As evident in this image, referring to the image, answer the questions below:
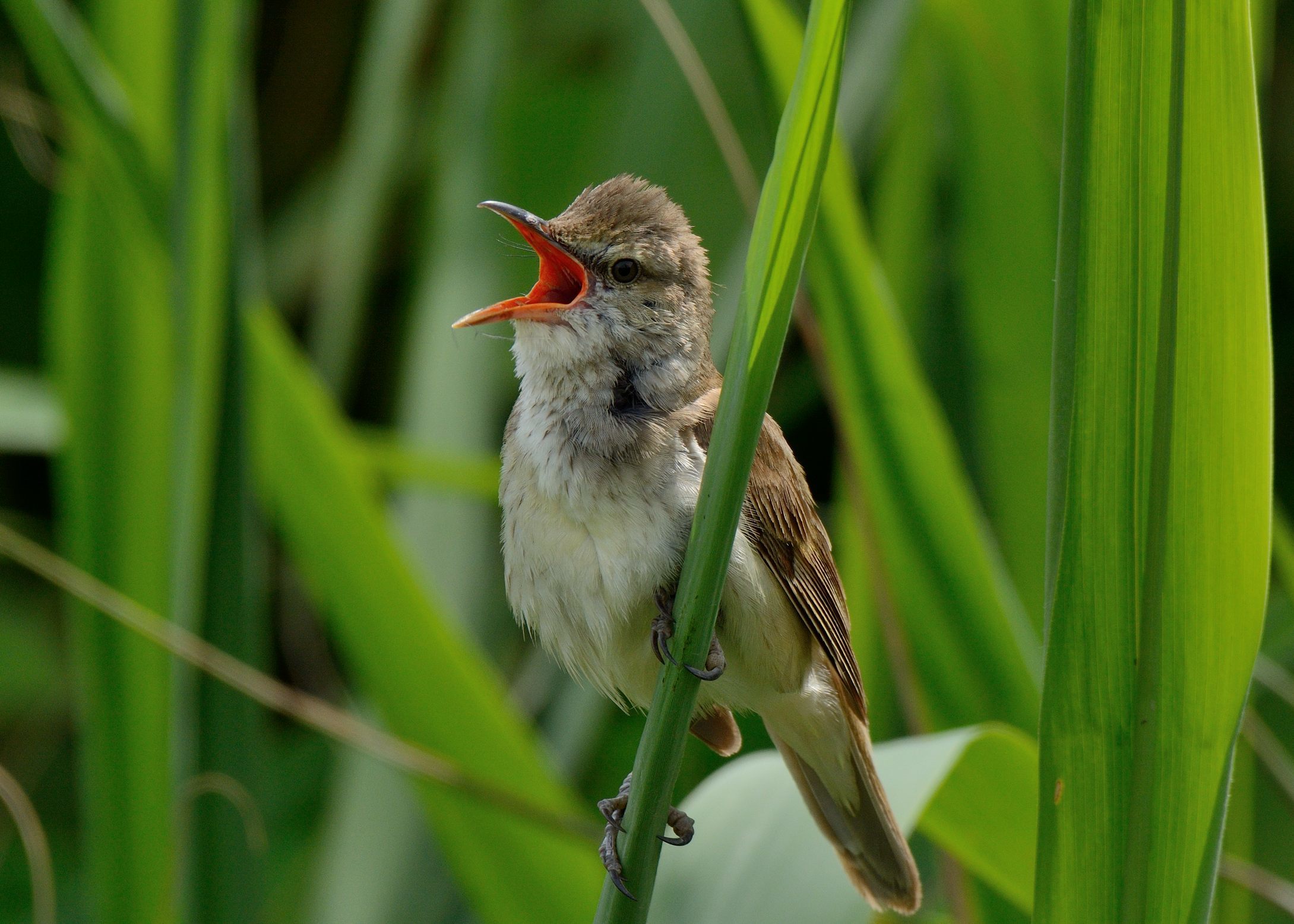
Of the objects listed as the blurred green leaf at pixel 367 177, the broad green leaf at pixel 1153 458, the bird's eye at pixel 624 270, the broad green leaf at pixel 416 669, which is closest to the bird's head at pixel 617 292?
the bird's eye at pixel 624 270

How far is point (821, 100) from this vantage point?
0.94 meters

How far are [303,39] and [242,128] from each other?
1363 mm

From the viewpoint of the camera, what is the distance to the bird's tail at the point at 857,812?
1.72 meters

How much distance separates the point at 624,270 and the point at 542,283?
16 cm

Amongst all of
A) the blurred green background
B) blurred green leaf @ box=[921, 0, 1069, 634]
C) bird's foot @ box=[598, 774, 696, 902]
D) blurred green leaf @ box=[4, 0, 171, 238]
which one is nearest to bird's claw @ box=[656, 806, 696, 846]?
bird's foot @ box=[598, 774, 696, 902]

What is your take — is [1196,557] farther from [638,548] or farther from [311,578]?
[311,578]

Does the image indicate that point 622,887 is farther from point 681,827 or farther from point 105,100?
point 105,100

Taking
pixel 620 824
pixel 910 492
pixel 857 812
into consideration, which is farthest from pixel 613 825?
pixel 910 492

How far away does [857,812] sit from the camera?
180 cm

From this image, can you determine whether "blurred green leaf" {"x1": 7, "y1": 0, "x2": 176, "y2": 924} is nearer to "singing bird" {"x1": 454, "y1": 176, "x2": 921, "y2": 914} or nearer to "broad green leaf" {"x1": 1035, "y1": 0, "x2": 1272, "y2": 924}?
"singing bird" {"x1": 454, "y1": 176, "x2": 921, "y2": 914}

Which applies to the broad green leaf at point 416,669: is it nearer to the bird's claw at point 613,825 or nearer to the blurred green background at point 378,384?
the blurred green background at point 378,384

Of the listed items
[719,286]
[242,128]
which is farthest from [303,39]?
[719,286]

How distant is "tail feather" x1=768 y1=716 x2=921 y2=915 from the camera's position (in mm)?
1720

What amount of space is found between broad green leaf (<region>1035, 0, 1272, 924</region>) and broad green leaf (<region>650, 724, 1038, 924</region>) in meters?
0.30
